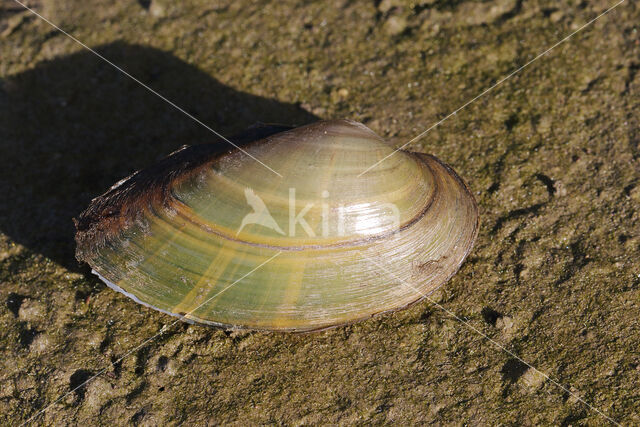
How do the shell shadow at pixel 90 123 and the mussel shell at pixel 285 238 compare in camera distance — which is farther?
the shell shadow at pixel 90 123

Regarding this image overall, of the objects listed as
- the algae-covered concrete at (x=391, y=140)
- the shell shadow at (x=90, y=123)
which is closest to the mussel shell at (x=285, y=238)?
the algae-covered concrete at (x=391, y=140)

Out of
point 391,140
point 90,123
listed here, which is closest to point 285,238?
point 391,140

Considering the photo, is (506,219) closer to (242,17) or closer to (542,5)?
(542,5)

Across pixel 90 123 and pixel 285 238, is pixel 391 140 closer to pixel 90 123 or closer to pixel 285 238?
pixel 285 238

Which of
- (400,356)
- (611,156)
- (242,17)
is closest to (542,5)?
(611,156)

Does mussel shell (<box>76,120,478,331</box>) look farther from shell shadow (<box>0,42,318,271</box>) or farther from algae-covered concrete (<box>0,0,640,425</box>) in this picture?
shell shadow (<box>0,42,318,271</box>)

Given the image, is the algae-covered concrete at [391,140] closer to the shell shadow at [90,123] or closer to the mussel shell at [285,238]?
the shell shadow at [90,123]
